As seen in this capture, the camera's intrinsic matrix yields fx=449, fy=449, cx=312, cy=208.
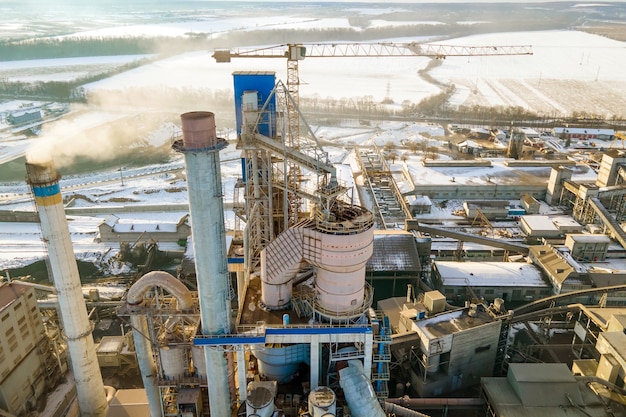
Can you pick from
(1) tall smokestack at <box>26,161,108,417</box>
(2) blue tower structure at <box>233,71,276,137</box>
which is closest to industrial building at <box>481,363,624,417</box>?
(2) blue tower structure at <box>233,71,276,137</box>

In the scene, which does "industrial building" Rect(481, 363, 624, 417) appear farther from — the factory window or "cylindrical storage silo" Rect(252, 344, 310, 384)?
"cylindrical storage silo" Rect(252, 344, 310, 384)

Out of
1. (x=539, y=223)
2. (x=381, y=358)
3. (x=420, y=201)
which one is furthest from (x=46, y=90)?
(x=381, y=358)

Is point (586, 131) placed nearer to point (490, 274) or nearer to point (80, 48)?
point (490, 274)

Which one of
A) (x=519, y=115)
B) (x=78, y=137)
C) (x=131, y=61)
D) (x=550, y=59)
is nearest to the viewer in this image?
(x=78, y=137)

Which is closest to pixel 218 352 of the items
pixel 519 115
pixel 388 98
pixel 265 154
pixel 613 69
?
pixel 265 154

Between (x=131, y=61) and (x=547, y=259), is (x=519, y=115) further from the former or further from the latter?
(x=131, y=61)

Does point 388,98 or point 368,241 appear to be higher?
point 368,241
